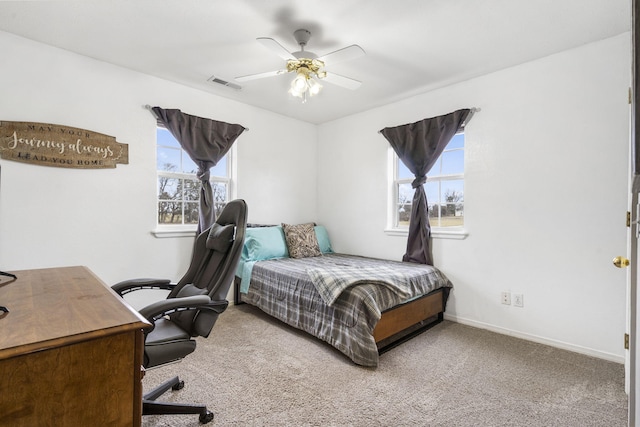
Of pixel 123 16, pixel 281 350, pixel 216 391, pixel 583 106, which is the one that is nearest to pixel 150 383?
pixel 216 391

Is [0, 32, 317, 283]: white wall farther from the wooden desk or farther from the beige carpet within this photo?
the wooden desk

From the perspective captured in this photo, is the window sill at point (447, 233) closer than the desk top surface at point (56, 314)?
No

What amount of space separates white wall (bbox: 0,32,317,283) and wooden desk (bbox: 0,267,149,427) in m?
1.81

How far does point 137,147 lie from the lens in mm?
3006

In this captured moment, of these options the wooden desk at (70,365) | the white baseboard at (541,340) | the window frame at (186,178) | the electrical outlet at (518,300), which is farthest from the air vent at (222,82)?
the electrical outlet at (518,300)

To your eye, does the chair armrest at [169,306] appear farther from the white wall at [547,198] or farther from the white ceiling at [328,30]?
the white wall at [547,198]

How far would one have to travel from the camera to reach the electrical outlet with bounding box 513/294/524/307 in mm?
2712

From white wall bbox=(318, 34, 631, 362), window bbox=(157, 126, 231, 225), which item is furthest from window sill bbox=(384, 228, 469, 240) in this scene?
window bbox=(157, 126, 231, 225)

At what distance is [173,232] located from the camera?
3.22 meters

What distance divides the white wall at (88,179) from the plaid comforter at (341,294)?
3.42ft

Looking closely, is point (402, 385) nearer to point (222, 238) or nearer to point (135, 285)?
point (222, 238)

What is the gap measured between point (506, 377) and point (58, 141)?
3.84 m

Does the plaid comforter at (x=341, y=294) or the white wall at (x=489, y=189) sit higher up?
the white wall at (x=489, y=189)

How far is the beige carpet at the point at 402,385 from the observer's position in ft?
5.46
